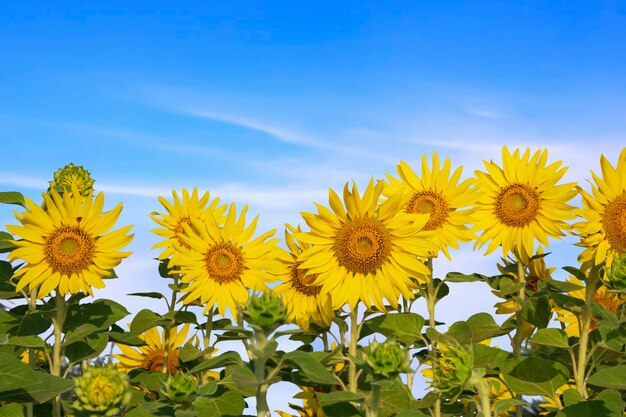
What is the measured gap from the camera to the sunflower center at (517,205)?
5.57 meters

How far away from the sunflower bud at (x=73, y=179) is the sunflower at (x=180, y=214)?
543 millimetres

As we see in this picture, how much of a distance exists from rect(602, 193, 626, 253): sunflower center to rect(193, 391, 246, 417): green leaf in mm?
2466

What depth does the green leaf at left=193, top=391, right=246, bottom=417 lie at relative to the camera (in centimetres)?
414

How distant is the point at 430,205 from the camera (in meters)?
5.42

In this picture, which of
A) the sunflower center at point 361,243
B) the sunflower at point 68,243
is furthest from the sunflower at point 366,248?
the sunflower at point 68,243

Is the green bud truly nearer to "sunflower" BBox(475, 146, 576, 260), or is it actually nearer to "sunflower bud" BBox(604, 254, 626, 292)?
"sunflower bud" BBox(604, 254, 626, 292)

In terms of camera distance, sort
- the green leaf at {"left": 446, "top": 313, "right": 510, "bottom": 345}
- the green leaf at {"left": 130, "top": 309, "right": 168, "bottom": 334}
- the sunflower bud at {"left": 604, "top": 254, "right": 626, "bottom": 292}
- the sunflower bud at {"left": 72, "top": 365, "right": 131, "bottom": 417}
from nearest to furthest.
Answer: the sunflower bud at {"left": 72, "top": 365, "right": 131, "bottom": 417}, the sunflower bud at {"left": 604, "top": 254, "right": 626, "bottom": 292}, the green leaf at {"left": 446, "top": 313, "right": 510, "bottom": 345}, the green leaf at {"left": 130, "top": 309, "right": 168, "bottom": 334}

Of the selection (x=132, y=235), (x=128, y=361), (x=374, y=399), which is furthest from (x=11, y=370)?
(x=128, y=361)

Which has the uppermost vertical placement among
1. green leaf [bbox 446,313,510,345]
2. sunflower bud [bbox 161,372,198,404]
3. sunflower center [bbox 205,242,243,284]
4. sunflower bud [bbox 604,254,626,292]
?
sunflower center [bbox 205,242,243,284]

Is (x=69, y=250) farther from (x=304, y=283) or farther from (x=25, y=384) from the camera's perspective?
(x=304, y=283)

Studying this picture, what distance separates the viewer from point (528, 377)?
4.59 meters

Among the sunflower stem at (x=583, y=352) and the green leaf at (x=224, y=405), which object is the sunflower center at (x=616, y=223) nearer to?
the sunflower stem at (x=583, y=352)

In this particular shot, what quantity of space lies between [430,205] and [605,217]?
43.2 inches

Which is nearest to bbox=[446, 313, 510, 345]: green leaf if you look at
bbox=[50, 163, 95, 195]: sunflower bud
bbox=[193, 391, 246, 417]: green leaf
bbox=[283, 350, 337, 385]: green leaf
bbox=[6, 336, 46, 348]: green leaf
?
bbox=[193, 391, 246, 417]: green leaf
